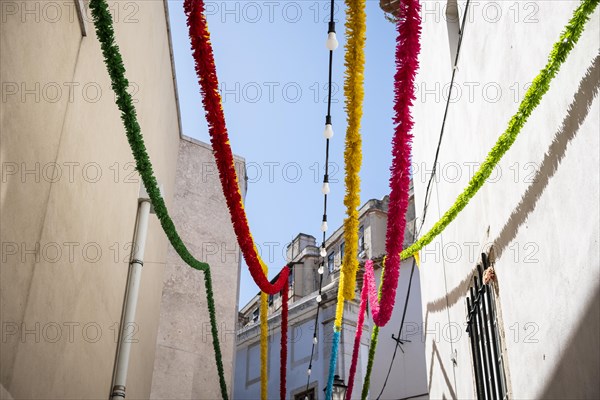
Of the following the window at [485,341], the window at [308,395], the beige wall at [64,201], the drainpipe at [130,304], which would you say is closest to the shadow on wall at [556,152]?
the window at [485,341]

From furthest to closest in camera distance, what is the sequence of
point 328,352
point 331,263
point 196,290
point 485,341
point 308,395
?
point 331,263, point 308,395, point 328,352, point 196,290, point 485,341

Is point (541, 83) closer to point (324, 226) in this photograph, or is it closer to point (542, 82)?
point (542, 82)

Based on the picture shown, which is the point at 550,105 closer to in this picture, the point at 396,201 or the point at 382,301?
the point at 396,201

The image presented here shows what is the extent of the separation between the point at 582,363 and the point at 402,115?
2064mm

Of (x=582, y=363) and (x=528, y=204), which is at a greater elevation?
(x=528, y=204)

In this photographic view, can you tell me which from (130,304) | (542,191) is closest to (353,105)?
(542,191)

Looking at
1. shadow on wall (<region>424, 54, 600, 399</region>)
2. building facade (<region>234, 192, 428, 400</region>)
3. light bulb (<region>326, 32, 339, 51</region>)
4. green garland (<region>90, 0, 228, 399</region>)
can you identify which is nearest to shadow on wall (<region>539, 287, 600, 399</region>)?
shadow on wall (<region>424, 54, 600, 399</region>)

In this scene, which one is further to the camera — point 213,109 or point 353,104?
point 213,109

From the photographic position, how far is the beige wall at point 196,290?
11.7 meters

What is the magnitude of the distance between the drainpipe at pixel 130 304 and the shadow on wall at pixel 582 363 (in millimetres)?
4374

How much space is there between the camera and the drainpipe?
7.40 metres

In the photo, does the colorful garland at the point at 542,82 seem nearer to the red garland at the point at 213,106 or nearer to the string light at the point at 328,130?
the string light at the point at 328,130

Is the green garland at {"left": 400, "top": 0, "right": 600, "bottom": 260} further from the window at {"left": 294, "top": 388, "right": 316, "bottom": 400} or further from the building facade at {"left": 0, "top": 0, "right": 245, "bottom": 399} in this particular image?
the window at {"left": 294, "top": 388, "right": 316, "bottom": 400}

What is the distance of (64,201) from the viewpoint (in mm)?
5801
